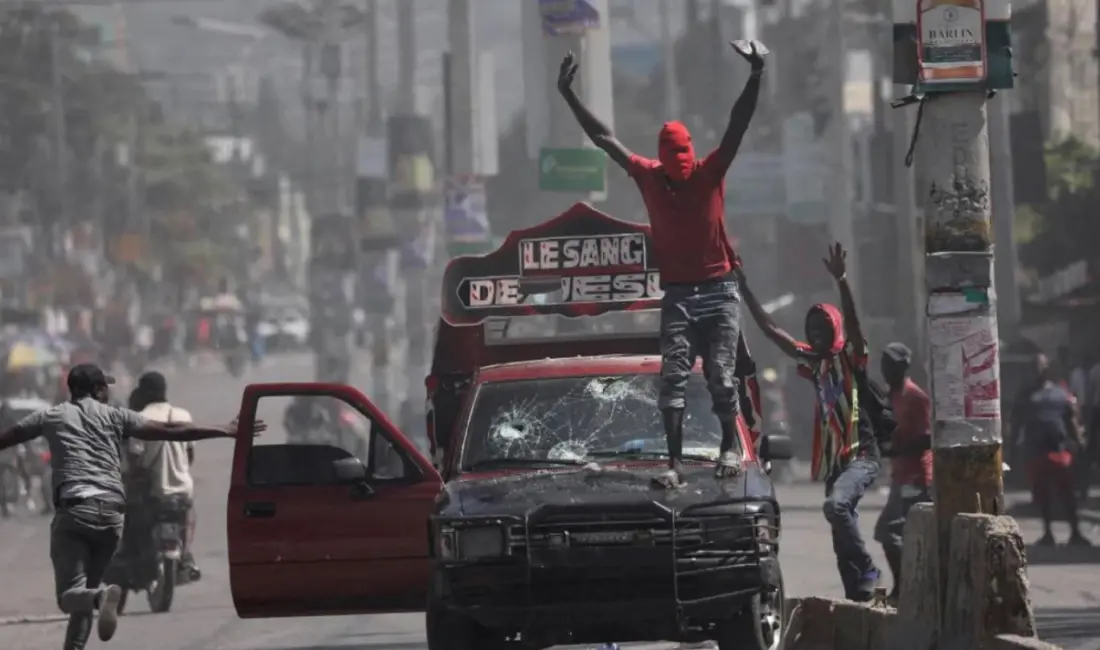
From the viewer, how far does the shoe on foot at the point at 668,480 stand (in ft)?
33.6

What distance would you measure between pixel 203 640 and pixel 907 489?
14.4 feet

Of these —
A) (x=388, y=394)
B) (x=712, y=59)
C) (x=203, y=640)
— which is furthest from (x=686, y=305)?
(x=712, y=59)

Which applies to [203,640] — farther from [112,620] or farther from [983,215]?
[983,215]

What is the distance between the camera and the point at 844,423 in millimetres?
12398

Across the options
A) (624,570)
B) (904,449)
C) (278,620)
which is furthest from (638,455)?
(278,620)

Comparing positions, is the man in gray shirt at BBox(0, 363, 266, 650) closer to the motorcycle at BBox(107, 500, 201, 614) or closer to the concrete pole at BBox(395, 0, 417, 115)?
the motorcycle at BBox(107, 500, 201, 614)

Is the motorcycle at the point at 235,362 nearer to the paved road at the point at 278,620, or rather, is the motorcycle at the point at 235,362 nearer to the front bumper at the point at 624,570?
the paved road at the point at 278,620

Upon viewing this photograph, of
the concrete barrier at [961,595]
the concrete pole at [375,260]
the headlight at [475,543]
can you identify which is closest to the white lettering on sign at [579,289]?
the concrete barrier at [961,595]

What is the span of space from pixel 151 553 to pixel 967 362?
335 inches

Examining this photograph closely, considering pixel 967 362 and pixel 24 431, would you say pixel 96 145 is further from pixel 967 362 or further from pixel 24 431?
pixel 967 362

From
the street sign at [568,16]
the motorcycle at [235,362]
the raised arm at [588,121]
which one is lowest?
the motorcycle at [235,362]

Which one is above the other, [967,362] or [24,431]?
[967,362]

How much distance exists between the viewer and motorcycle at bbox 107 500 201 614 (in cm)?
1712

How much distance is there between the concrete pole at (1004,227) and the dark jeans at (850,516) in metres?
19.8
